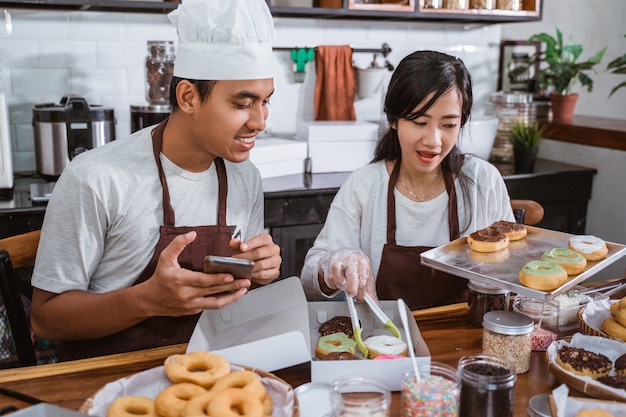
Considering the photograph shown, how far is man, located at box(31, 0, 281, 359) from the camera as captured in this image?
1.78 m

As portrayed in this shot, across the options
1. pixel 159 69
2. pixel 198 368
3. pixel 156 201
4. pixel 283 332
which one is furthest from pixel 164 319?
pixel 159 69

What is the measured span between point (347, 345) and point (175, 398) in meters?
0.48

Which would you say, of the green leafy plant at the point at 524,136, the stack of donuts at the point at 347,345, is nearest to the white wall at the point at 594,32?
the green leafy plant at the point at 524,136

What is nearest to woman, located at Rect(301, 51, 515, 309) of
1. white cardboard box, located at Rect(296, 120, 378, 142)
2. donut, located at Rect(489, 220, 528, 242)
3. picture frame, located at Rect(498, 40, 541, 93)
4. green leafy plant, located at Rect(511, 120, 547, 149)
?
donut, located at Rect(489, 220, 528, 242)

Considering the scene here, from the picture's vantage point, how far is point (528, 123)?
3.85 metres

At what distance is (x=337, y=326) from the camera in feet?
5.32

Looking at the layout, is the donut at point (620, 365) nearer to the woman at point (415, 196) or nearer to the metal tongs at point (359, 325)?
the metal tongs at point (359, 325)

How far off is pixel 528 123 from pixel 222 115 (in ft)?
8.43

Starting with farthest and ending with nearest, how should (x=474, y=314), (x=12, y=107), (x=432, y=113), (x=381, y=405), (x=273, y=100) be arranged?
(x=273, y=100) < (x=12, y=107) < (x=432, y=113) < (x=474, y=314) < (x=381, y=405)

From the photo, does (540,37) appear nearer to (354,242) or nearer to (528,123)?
(528,123)

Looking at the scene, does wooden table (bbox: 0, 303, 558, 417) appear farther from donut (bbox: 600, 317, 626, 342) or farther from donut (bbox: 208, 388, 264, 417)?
donut (bbox: 208, 388, 264, 417)

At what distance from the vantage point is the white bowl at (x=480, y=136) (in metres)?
3.63

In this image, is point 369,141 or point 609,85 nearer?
point 369,141

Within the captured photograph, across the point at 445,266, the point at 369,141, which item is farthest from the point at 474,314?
the point at 369,141
